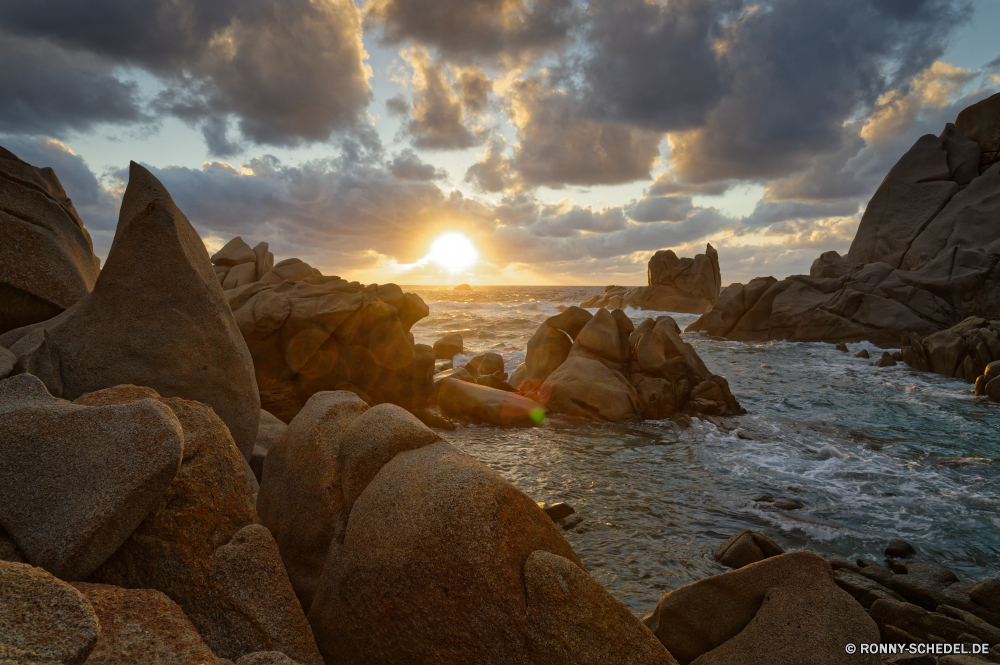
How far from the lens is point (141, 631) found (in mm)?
2605

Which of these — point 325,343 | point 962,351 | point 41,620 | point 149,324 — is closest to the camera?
point 41,620

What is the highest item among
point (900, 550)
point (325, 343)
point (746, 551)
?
point (325, 343)

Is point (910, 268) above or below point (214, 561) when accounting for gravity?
above

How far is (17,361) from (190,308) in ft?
5.65

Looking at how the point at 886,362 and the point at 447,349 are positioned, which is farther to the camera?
the point at 447,349

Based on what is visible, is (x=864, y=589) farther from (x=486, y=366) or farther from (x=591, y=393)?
(x=486, y=366)

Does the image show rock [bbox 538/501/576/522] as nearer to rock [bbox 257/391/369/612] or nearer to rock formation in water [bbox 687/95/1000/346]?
rock [bbox 257/391/369/612]

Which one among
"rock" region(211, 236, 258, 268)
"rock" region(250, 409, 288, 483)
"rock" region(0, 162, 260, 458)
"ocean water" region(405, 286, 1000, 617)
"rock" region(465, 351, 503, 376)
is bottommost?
"ocean water" region(405, 286, 1000, 617)

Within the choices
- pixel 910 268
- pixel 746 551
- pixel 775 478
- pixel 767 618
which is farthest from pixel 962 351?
pixel 767 618

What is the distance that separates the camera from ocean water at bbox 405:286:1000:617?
8023 mm

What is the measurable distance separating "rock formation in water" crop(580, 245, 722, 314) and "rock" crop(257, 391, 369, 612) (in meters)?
56.6

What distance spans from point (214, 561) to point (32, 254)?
18.6ft

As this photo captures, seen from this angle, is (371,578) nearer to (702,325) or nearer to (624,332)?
(624,332)

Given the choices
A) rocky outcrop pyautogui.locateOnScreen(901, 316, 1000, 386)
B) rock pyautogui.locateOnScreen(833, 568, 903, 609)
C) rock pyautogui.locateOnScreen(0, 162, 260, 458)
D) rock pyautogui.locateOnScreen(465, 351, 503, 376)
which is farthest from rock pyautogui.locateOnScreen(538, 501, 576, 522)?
rocky outcrop pyautogui.locateOnScreen(901, 316, 1000, 386)
